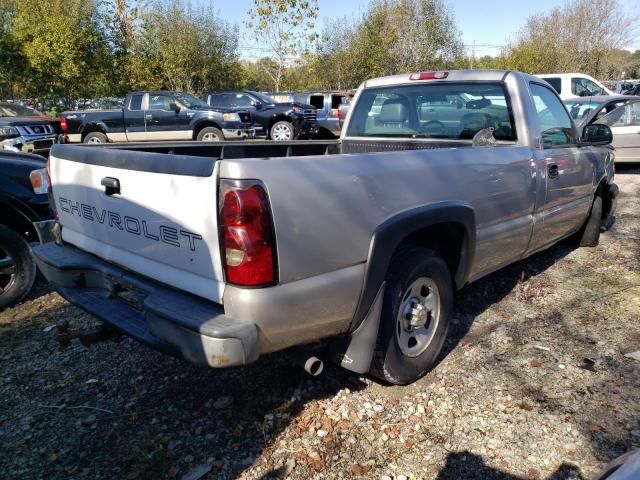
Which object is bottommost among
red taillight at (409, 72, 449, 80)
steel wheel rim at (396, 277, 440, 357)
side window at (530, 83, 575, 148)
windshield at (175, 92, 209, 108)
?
steel wheel rim at (396, 277, 440, 357)

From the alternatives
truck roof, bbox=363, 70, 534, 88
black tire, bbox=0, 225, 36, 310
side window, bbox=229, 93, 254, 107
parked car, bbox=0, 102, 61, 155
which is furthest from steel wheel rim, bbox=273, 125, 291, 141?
black tire, bbox=0, 225, 36, 310

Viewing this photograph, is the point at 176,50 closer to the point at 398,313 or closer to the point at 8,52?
the point at 8,52

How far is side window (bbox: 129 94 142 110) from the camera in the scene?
609 inches

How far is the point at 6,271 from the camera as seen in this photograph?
13.8 feet

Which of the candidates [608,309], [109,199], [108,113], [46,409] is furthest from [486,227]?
[108,113]

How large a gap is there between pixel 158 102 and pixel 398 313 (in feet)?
47.5

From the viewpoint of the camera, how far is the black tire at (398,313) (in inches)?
106

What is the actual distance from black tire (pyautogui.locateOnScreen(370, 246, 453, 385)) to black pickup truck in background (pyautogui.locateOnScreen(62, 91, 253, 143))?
13.2 metres

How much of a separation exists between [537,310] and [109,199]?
10.7ft

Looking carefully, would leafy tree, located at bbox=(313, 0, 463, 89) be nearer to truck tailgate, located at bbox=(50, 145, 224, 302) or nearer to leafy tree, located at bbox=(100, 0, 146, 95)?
leafy tree, located at bbox=(100, 0, 146, 95)

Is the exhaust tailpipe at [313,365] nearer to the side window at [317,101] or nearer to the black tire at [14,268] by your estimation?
the black tire at [14,268]

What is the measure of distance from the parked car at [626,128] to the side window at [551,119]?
639cm

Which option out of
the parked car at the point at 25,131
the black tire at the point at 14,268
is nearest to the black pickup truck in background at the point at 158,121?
the parked car at the point at 25,131

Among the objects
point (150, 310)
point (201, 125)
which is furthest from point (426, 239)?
point (201, 125)
